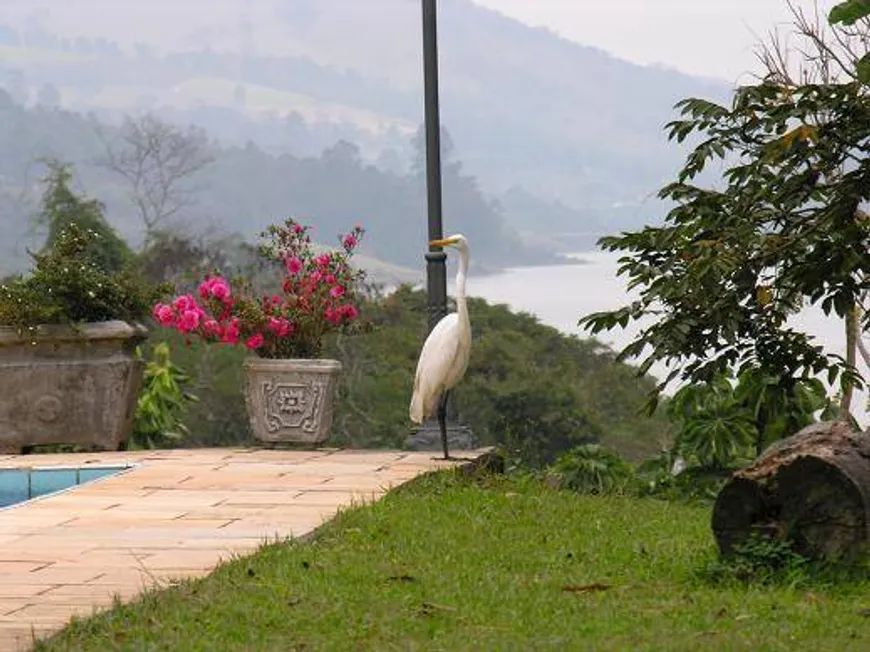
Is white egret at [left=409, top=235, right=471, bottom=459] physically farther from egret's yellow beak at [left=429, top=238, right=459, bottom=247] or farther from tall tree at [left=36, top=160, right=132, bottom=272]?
tall tree at [left=36, top=160, right=132, bottom=272]

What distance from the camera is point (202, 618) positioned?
669cm

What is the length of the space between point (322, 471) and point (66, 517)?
2559 millimetres

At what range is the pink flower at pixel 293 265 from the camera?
1371 cm

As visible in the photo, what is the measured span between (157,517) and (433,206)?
400 centimetres

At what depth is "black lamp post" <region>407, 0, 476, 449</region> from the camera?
13.1 m

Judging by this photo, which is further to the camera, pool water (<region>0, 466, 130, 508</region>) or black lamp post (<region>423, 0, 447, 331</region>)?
black lamp post (<region>423, 0, 447, 331</region>)

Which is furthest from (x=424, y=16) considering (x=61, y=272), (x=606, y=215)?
(x=606, y=215)

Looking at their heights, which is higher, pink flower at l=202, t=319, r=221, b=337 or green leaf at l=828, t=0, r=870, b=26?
green leaf at l=828, t=0, r=870, b=26

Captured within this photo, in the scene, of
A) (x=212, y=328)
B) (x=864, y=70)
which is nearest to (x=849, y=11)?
(x=864, y=70)

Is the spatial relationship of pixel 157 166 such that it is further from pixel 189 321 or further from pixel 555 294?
pixel 189 321

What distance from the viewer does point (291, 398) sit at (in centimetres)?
1355

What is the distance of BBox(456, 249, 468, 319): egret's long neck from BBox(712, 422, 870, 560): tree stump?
14.0 ft

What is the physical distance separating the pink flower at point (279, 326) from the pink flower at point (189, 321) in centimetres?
61

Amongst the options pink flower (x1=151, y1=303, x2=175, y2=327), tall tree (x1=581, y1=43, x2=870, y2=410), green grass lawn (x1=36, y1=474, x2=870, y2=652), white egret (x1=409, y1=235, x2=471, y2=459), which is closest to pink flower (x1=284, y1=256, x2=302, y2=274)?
pink flower (x1=151, y1=303, x2=175, y2=327)
